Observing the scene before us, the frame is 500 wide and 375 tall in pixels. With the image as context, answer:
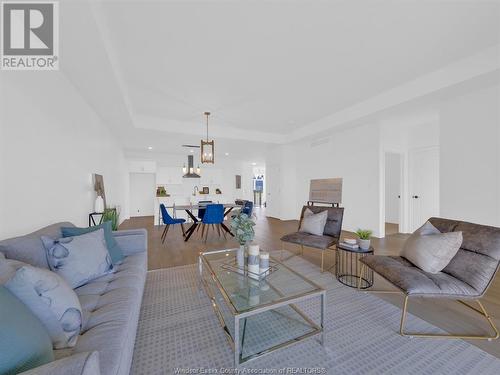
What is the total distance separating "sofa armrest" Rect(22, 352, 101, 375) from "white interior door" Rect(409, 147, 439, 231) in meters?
6.04

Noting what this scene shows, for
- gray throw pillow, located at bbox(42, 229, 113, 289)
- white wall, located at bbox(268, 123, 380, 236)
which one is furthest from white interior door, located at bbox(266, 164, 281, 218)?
gray throw pillow, located at bbox(42, 229, 113, 289)

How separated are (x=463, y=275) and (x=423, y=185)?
3.84 meters

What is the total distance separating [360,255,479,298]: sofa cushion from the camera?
1.58 meters

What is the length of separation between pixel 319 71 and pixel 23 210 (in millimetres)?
3706

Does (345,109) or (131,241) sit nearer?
(131,241)

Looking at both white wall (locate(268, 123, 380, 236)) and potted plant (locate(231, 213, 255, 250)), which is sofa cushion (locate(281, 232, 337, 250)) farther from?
white wall (locate(268, 123, 380, 236))

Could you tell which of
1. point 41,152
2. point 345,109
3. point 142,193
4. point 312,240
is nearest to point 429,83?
point 345,109

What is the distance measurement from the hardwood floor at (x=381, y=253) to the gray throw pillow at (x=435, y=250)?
1.44 feet

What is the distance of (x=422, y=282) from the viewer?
164 cm

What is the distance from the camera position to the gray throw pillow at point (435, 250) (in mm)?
1764

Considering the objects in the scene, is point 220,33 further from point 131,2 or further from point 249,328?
point 249,328

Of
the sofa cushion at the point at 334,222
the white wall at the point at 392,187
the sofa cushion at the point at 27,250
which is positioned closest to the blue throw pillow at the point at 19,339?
the sofa cushion at the point at 27,250

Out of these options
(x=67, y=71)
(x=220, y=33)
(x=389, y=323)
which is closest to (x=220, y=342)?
(x=389, y=323)

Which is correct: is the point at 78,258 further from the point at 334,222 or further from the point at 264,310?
the point at 334,222
